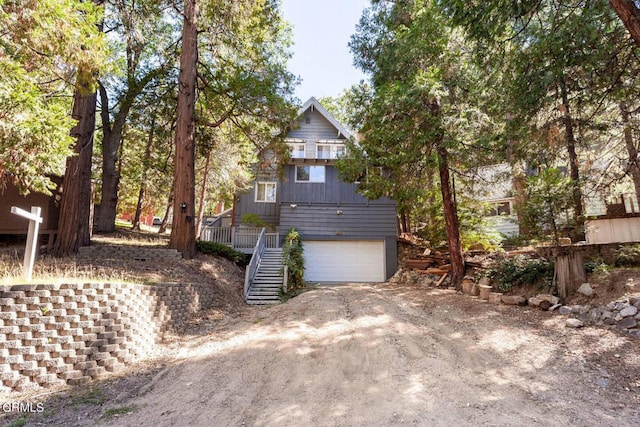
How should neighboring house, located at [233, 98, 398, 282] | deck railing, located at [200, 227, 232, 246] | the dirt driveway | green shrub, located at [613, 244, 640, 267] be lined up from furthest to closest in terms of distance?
1. deck railing, located at [200, 227, 232, 246]
2. neighboring house, located at [233, 98, 398, 282]
3. green shrub, located at [613, 244, 640, 267]
4. the dirt driveway

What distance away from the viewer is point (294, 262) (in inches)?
504

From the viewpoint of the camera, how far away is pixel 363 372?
16.1 feet

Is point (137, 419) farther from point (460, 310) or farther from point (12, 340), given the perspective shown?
point (460, 310)

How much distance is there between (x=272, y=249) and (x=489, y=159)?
9440 millimetres

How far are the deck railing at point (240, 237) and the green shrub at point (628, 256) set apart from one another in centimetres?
1202

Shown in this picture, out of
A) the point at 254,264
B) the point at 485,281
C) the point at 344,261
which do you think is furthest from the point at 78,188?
the point at 485,281

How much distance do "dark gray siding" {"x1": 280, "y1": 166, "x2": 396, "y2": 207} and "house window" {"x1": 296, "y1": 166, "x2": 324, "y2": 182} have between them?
22 centimetres

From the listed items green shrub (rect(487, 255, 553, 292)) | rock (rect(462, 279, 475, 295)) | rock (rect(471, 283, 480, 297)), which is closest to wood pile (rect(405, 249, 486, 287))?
rock (rect(462, 279, 475, 295))

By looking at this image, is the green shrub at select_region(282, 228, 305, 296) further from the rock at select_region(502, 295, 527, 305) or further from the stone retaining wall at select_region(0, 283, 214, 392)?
the rock at select_region(502, 295, 527, 305)

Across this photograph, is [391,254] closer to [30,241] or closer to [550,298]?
[550,298]

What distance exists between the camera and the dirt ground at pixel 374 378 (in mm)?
3812

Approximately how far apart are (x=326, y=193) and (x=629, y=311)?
12.1 metres

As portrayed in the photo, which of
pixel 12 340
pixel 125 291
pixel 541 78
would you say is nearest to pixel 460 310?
pixel 541 78

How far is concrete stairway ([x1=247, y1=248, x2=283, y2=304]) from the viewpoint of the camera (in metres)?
10.8
